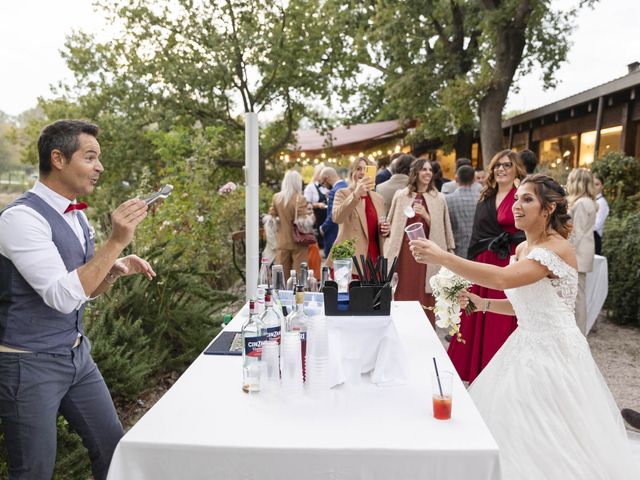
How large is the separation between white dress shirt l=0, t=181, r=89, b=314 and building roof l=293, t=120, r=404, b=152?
12739 millimetres

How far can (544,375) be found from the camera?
2.29 metres

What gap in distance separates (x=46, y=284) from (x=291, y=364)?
85cm

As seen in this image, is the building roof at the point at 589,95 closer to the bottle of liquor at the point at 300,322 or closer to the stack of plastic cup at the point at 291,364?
the bottle of liquor at the point at 300,322

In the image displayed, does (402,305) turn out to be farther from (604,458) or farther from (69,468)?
(69,468)

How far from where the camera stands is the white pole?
3.89 metres

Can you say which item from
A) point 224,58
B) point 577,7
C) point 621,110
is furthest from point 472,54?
point 224,58

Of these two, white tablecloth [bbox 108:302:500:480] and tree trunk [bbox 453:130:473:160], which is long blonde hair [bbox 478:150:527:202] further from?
tree trunk [bbox 453:130:473:160]

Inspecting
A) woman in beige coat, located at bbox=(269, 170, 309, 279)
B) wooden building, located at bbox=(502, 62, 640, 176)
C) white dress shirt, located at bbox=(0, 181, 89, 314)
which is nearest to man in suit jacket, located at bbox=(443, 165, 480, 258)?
woman in beige coat, located at bbox=(269, 170, 309, 279)

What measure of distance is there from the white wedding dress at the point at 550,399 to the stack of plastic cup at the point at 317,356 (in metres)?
0.93

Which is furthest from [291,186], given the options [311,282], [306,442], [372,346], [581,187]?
[306,442]

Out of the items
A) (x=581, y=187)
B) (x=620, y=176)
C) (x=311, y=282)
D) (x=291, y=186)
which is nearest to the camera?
(x=311, y=282)

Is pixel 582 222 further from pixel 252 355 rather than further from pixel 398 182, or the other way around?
pixel 252 355

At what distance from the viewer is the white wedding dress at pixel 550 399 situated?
2.10 metres

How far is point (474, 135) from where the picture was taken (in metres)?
16.3
